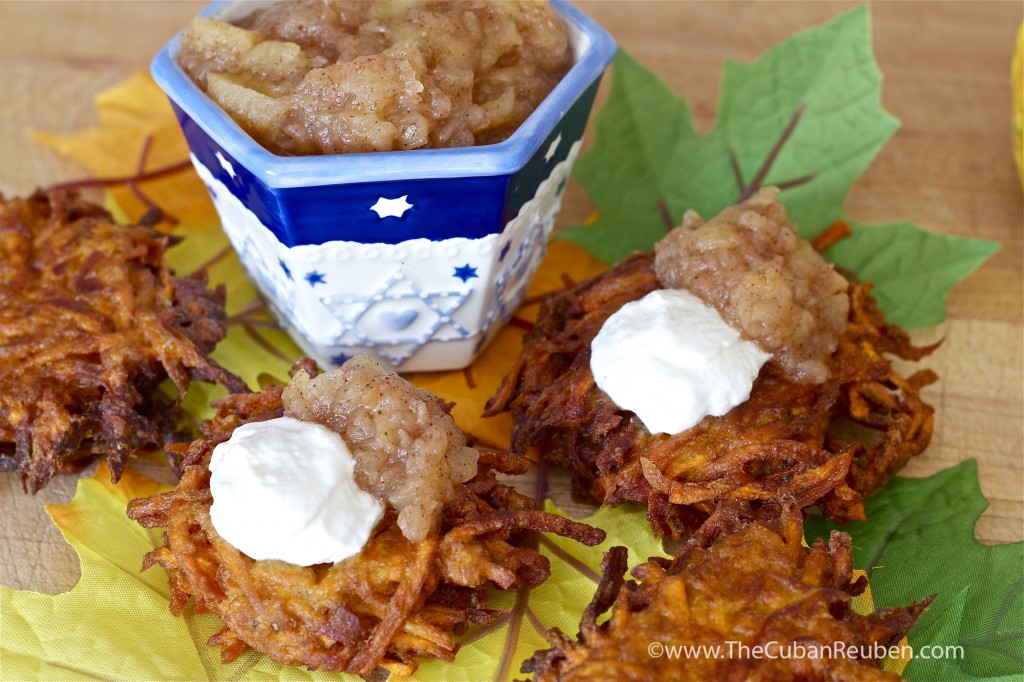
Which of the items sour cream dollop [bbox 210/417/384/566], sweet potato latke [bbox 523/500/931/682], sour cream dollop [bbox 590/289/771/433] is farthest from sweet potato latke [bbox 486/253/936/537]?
sour cream dollop [bbox 210/417/384/566]

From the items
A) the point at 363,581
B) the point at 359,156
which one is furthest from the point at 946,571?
the point at 359,156

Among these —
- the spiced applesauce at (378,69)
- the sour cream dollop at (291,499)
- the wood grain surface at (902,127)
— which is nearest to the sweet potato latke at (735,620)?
the sour cream dollop at (291,499)

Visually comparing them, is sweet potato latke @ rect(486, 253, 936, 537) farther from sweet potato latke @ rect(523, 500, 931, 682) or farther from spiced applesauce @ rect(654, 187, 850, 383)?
sweet potato latke @ rect(523, 500, 931, 682)

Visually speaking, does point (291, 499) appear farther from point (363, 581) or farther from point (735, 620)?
point (735, 620)

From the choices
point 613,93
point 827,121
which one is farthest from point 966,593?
point 613,93

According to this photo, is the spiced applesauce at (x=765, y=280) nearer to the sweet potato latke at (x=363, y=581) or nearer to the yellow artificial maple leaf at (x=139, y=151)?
the sweet potato latke at (x=363, y=581)

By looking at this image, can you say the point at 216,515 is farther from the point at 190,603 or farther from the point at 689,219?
the point at 689,219

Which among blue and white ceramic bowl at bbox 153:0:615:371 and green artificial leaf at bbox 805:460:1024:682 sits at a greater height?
blue and white ceramic bowl at bbox 153:0:615:371
